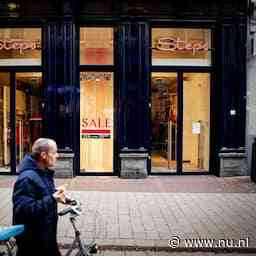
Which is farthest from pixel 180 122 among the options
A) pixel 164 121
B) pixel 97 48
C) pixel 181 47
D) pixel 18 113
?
pixel 18 113

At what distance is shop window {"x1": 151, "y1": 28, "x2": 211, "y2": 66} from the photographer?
13.3 meters

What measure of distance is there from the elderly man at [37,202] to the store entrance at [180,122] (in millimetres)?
9405

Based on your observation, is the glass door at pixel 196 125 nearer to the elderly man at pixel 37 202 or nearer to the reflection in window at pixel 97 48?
the reflection in window at pixel 97 48

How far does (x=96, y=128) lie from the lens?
13391 millimetres

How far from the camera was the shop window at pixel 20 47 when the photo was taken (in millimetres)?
13125

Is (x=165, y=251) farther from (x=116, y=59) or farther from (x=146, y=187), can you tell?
(x=116, y=59)

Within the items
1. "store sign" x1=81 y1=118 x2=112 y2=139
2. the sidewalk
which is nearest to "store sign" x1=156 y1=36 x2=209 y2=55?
"store sign" x1=81 y1=118 x2=112 y2=139

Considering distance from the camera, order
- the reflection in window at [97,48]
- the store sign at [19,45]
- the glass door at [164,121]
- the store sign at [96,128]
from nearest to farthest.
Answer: the store sign at [19,45] → the reflection in window at [97,48] → the store sign at [96,128] → the glass door at [164,121]

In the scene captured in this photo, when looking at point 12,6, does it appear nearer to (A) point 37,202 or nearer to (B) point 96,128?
(B) point 96,128

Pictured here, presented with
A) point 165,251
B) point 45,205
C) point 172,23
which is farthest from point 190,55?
point 45,205

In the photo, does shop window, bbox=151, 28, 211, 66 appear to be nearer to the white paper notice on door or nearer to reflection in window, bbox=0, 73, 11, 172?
the white paper notice on door

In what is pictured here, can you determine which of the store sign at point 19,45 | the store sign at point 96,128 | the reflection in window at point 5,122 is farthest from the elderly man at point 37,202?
the reflection in window at point 5,122

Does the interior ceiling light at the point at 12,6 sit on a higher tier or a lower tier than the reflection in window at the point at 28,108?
higher

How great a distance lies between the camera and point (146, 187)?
37.9 feet
